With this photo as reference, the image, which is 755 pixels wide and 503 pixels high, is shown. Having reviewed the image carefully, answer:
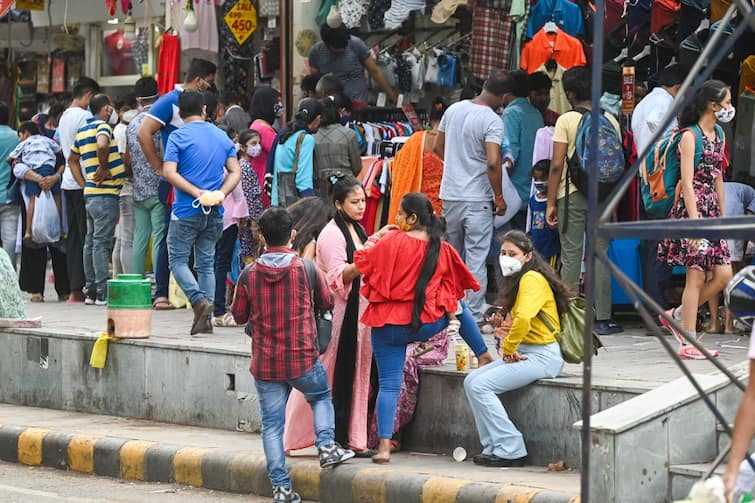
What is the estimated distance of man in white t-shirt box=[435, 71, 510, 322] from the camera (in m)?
10.8

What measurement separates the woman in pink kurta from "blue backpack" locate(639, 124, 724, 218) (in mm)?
2267

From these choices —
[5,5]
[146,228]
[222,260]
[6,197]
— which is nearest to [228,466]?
[222,260]

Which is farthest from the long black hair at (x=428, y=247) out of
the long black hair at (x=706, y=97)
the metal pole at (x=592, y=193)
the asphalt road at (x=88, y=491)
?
the metal pole at (x=592, y=193)

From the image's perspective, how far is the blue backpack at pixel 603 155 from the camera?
10.6 meters

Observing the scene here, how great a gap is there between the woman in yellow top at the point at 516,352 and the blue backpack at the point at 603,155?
2.06 m

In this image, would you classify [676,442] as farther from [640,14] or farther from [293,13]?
[293,13]

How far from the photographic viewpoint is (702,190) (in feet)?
32.4

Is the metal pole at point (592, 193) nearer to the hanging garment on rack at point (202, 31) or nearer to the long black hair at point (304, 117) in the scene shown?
the long black hair at point (304, 117)

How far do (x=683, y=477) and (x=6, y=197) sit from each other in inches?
340

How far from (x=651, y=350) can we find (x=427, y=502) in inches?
102

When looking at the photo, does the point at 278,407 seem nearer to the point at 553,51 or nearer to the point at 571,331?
the point at 571,331

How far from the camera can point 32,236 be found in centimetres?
1421

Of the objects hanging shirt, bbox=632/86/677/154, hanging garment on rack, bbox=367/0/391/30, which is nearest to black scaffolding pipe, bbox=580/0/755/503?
hanging shirt, bbox=632/86/677/154

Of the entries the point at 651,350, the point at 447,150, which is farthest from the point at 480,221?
the point at 651,350
